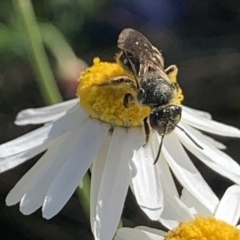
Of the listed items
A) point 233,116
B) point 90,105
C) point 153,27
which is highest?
point 90,105

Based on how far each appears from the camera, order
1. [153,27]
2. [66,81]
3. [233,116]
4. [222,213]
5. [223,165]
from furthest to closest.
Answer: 1. [153,27]
2. [233,116]
3. [66,81]
4. [223,165]
5. [222,213]

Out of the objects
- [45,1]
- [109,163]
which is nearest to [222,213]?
[109,163]

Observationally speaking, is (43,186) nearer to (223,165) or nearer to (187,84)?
(223,165)

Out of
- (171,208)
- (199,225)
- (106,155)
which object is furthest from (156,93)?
(199,225)

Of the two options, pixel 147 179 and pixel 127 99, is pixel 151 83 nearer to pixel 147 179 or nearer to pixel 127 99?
pixel 127 99

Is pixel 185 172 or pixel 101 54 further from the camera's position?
pixel 101 54

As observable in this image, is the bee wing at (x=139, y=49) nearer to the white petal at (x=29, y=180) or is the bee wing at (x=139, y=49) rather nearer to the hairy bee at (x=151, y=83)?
the hairy bee at (x=151, y=83)

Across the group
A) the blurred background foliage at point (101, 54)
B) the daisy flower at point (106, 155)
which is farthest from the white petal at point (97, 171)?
the blurred background foliage at point (101, 54)

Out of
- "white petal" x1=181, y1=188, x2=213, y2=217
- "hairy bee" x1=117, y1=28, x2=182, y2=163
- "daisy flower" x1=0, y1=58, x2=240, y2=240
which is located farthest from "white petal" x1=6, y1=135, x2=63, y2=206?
"white petal" x1=181, y1=188, x2=213, y2=217
